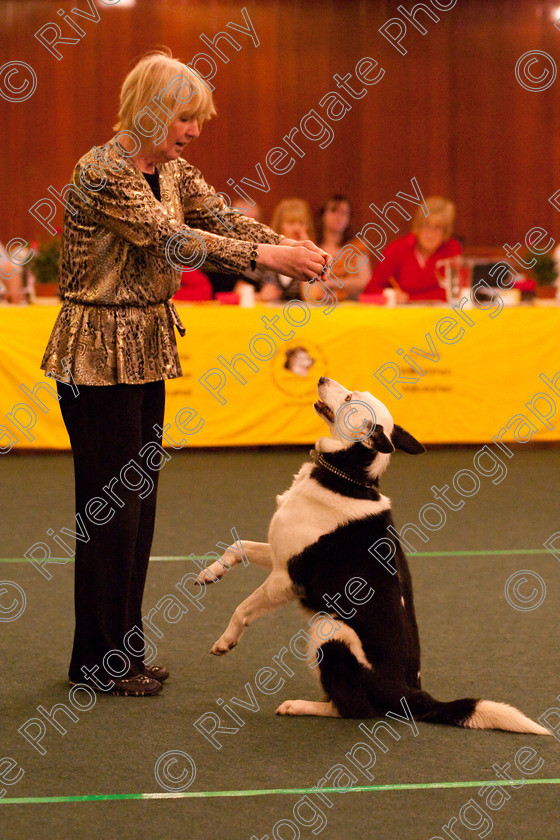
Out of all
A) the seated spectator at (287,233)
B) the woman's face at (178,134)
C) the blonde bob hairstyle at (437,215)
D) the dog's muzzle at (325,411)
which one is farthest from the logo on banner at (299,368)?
the woman's face at (178,134)

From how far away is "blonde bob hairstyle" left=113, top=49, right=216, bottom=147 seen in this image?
2.38 m

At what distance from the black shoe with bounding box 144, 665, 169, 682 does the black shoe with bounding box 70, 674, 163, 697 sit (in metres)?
0.06

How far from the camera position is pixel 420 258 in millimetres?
6625

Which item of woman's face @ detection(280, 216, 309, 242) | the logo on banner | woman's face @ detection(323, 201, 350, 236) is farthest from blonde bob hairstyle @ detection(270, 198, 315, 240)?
the logo on banner

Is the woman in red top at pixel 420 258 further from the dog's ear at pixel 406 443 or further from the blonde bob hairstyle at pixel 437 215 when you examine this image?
the dog's ear at pixel 406 443

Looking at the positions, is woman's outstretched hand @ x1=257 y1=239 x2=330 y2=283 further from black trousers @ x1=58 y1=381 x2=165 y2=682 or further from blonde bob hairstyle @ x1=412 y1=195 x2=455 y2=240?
blonde bob hairstyle @ x1=412 y1=195 x2=455 y2=240

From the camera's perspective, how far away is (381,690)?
2.48 meters

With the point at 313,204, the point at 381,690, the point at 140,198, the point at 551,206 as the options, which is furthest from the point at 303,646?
the point at 551,206

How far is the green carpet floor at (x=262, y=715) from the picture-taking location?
2.07 metres

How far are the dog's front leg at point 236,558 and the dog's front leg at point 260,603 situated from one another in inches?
5.0

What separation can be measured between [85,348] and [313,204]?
7369 millimetres

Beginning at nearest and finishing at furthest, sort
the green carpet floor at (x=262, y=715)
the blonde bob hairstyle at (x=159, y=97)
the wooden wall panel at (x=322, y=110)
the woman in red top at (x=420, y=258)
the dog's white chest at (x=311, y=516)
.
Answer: the green carpet floor at (x=262, y=715), the blonde bob hairstyle at (x=159, y=97), the dog's white chest at (x=311, y=516), the woman in red top at (x=420, y=258), the wooden wall panel at (x=322, y=110)

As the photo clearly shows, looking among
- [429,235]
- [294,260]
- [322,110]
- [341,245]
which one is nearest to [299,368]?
[341,245]

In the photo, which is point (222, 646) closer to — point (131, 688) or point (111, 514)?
point (131, 688)
